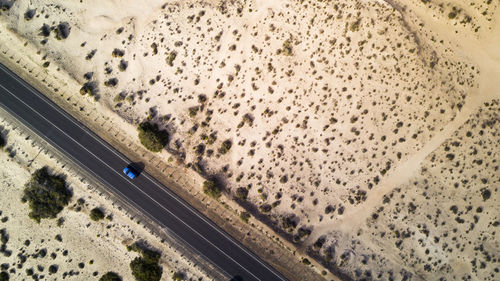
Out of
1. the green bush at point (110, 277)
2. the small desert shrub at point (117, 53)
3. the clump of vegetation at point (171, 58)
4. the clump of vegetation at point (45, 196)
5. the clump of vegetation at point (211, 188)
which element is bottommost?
the green bush at point (110, 277)

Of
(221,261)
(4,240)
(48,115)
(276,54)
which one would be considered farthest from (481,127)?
(4,240)

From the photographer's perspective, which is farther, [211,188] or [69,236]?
[69,236]

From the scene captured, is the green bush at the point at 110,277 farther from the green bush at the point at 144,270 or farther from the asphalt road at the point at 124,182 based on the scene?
the asphalt road at the point at 124,182

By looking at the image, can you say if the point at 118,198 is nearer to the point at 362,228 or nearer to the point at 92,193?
the point at 92,193

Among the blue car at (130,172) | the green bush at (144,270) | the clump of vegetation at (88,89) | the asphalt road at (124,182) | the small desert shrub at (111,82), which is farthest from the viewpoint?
the small desert shrub at (111,82)

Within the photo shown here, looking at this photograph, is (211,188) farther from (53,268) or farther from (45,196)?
(53,268)

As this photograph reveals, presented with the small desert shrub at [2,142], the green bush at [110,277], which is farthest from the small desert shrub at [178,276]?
the small desert shrub at [2,142]

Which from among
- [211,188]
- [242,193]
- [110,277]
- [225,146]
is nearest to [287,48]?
[225,146]
